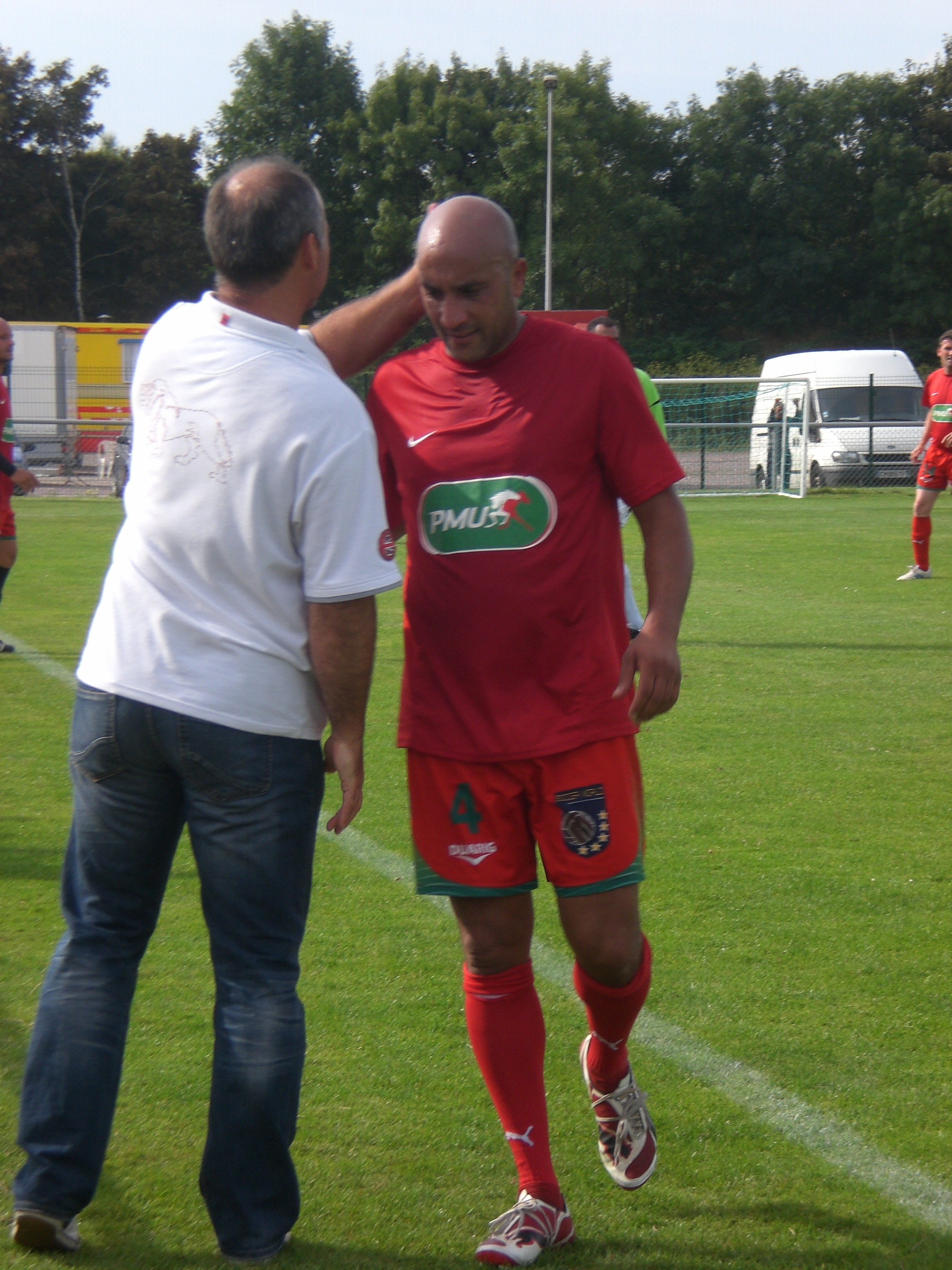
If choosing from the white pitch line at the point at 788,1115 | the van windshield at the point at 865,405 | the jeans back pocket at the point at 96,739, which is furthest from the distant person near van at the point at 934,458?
the van windshield at the point at 865,405

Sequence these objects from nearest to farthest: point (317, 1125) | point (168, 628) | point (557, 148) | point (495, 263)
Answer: point (168, 628), point (495, 263), point (317, 1125), point (557, 148)

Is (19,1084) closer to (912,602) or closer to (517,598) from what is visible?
(517,598)

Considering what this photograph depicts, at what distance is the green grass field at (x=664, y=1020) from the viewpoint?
2682 millimetres

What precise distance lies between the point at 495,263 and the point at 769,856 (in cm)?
294

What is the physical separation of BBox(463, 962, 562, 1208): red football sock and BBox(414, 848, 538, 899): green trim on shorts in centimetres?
18

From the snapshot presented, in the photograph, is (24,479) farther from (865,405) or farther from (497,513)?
(865,405)

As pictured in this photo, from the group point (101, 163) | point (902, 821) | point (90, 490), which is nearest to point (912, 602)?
point (902, 821)

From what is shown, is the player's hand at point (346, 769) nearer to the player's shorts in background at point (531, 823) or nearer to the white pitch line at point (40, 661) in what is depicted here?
the player's shorts in background at point (531, 823)

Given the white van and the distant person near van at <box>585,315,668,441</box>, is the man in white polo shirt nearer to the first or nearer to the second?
the distant person near van at <box>585,315,668,441</box>

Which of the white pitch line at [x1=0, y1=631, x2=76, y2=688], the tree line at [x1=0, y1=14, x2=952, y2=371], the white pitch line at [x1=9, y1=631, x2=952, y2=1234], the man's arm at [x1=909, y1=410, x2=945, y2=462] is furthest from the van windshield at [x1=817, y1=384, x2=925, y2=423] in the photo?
the tree line at [x1=0, y1=14, x2=952, y2=371]

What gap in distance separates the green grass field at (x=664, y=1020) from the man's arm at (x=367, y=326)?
1.68 m

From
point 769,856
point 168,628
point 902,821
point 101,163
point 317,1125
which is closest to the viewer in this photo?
point 168,628

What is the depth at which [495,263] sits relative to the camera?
8.61ft

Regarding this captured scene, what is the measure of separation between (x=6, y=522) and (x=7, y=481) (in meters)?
0.29
